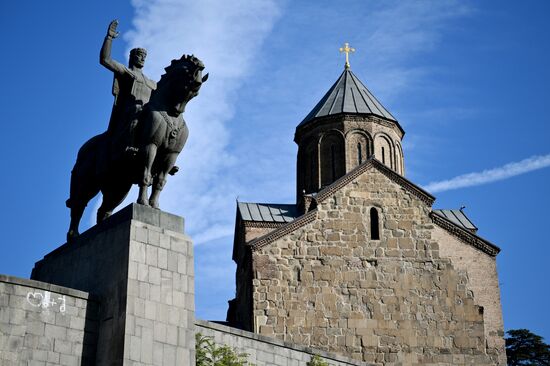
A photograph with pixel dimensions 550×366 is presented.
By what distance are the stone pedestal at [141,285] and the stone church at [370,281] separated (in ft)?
37.5

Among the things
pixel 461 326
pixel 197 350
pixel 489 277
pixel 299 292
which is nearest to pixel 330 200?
pixel 299 292

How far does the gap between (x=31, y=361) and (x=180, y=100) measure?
3.59 meters

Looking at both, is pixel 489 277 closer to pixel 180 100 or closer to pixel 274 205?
pixel 274 205

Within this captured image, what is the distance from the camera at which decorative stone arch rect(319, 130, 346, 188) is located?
3073 cm

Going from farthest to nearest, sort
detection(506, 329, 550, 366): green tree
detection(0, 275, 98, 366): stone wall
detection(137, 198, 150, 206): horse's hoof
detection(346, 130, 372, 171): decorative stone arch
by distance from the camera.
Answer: detection(506, 329, 550, 366): green tree
detection(346, 130, 372, 171): decorative stone arch
detection(137, 198, 150, 206): horse's hoof
detection(0, 275, 98, 366): stone wall

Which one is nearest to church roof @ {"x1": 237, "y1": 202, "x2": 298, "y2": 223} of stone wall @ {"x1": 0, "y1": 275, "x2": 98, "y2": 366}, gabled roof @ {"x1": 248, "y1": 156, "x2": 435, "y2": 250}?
gabled roof @ {"x1": 248, "y1": 156, "x2": 435, "y2": 250}

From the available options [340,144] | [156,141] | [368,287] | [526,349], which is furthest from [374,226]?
[526,349]

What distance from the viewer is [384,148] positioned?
31172 millimetres

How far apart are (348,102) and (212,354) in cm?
2100

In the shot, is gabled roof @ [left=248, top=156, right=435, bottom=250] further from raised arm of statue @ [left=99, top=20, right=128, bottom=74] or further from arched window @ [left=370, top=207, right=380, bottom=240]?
raised arm of statue @ [left=99, top=20, right=128, bottom=74]

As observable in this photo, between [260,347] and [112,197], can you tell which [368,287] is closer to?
[260,347]

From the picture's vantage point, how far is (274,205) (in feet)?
100

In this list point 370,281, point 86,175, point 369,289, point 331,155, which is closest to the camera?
point 86,175

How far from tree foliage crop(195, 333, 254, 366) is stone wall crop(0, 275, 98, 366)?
1947 mm
